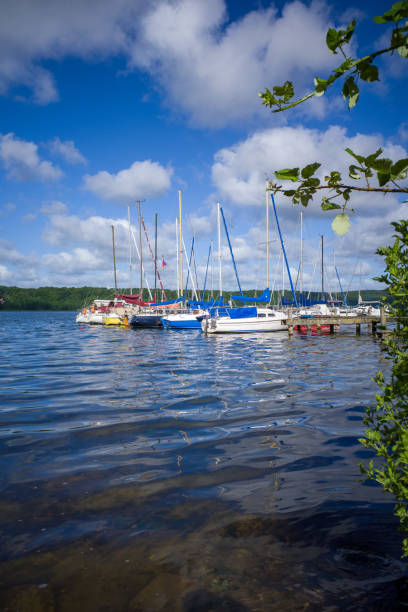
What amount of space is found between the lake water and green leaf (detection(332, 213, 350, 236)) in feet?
8.91

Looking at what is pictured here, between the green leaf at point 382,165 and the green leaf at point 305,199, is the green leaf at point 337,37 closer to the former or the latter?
the green leaf at point 382,165

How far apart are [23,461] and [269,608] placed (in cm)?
418

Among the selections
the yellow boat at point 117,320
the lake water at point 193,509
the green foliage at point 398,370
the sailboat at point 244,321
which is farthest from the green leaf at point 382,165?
the yellow boat at point 117,320

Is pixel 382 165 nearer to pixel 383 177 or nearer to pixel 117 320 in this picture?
pixel 383 177

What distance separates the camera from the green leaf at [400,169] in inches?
56.3

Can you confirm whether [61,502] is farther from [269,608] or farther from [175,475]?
[269,608]

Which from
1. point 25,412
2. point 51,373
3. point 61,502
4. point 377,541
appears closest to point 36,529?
point 61,502

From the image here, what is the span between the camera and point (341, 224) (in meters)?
1.52

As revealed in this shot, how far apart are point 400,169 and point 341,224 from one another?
11.6 inches

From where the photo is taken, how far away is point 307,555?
324 cm

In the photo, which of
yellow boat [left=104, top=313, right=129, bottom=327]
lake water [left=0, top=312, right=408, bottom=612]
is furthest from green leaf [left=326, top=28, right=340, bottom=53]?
yellow boat [left=104, top=313, right=129, bottom=327]

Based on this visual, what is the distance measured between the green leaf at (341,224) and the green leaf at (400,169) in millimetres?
232

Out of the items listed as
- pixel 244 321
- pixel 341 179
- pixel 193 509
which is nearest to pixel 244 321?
pixel 244 321

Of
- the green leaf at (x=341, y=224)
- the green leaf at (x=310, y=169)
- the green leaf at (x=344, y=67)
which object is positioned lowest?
the green leaf at (x=341, y=224)
